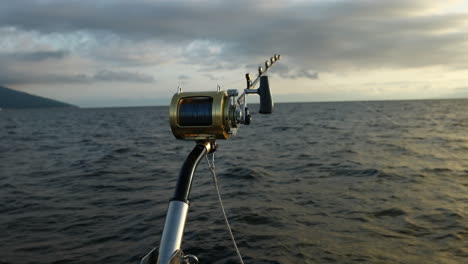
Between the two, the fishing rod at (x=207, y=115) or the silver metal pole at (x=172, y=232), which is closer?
the silver metal pole at (x=172, y=232)

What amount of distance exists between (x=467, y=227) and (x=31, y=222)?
786cm

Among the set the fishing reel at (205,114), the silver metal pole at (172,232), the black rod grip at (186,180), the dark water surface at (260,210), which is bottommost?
the dark water surface at (260,210)

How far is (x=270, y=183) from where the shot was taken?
9547mm

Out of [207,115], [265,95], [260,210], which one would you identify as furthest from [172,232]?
[260,210]

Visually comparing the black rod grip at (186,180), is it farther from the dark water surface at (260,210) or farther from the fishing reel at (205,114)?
the dark water surface at (260,210)

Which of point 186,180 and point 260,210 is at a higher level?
point 186,180

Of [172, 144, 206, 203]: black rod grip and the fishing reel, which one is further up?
the fishing reel

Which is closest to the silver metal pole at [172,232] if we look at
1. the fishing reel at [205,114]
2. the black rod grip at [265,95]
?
the fishing reel at [205,114]

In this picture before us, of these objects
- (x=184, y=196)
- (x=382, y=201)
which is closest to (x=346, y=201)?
(x=382, y=201)

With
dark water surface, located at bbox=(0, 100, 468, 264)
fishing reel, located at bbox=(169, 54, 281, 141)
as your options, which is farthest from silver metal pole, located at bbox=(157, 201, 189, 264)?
dark water surface, located at bbox=(0, 100, 468, 264)

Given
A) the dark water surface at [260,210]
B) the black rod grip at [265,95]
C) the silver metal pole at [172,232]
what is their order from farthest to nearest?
the dark water surface at [260,210]
the black rod grip at [265,95]
the silver metal pole at [172,232]

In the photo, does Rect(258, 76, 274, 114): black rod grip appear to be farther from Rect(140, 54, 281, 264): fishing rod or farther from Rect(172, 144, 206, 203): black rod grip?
Rect(172, 144, 206, 203): black rod grip

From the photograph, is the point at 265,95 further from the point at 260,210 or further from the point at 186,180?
the point at 260,210

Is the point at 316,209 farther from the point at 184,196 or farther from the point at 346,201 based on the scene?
the point at 184,196
